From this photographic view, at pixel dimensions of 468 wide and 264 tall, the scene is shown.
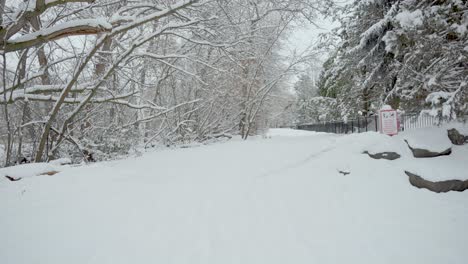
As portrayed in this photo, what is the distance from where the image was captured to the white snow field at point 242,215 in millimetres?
2240

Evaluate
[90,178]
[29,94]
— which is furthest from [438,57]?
[29,94]

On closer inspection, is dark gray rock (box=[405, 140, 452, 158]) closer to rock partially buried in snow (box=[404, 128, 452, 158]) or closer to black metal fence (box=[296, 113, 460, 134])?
rock partially buried in snow (box=[404, 128, 452, 158])

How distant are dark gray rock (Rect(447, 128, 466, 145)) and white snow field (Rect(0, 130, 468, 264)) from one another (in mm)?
197

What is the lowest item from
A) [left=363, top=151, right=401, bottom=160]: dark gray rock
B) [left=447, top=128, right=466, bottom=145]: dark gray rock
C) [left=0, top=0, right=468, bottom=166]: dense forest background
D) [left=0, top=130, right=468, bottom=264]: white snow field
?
[left=0, top=130, right=468, bottom=264]: white snow field

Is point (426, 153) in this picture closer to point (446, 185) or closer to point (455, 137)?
point (455, 137)

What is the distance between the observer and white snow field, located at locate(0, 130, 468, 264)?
224cm

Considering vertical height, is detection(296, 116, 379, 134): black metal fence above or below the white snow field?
above

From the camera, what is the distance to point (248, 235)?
2.57m

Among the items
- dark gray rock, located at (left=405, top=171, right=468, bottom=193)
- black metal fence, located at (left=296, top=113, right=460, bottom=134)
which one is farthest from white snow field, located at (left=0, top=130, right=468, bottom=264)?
black metal fence, located at (left=296, top=113, right=460, bottom=134)

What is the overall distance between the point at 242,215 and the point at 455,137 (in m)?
4.08

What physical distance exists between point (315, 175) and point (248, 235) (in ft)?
6.93

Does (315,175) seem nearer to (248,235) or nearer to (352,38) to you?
(248,235)

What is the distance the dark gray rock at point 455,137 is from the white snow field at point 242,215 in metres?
0.20

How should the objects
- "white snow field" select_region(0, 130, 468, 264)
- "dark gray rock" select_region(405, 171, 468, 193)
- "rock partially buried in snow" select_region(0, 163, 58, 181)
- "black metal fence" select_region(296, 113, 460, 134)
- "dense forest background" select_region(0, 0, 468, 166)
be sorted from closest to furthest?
"white snow field" select_region(0, 130, 468, 264) → "dark gray rock" select_region(405, 171, 468, 193) → "rock partially buried in snow" select_region(0, 163, 58, 181) → "dense forest background" select_region(0, 0, 468, 166) → "black metal fence" select_region(296, 113, 460, 134)
